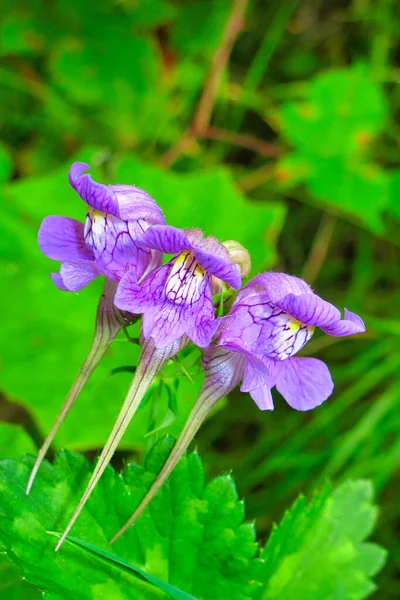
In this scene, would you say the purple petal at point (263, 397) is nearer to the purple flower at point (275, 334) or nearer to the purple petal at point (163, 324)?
the purple flower at point (275, 334)

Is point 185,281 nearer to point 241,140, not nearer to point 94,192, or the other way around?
point 94,192

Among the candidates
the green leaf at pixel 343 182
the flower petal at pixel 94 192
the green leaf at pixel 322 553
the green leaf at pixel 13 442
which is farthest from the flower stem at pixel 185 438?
the green leaf at pixel 343 182

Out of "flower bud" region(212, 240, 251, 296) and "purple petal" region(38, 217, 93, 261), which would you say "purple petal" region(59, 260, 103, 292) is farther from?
"flower bud" region(212, 240, 251, 296)

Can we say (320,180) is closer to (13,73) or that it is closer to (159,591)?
(13,73)

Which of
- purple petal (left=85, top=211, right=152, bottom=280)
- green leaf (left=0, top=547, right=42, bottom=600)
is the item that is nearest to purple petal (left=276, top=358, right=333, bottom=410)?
purple petal (left=85, top=211, right=152, bottom=280)

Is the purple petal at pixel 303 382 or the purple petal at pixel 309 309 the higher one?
the purple petal at pixel 309 309

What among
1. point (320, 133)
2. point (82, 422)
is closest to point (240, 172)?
point (320, 133)
